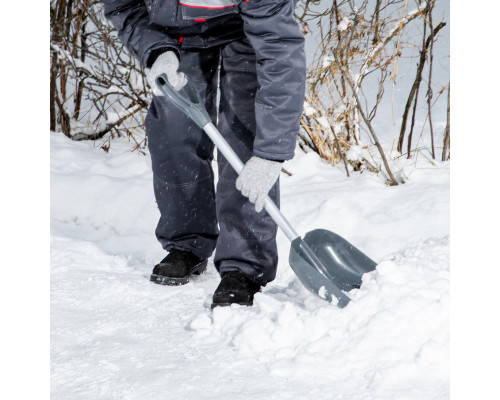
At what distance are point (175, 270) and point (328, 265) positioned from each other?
2.01 feet

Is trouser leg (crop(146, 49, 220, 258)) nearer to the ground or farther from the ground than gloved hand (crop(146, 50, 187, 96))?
nearer to the ground

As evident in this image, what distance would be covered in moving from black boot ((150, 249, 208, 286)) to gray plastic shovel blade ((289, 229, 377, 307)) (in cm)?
51

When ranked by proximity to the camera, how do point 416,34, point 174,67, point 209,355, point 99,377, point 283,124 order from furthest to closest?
1. point 416,34
2. point 174,67
3. point 283,124
4. point 209,355
5. point 99,377

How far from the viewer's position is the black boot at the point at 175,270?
239 cm

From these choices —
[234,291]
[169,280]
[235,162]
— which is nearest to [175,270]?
[169,280]

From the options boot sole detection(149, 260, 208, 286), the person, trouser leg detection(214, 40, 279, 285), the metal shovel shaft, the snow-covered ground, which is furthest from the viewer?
boot sole detection(149, 260, 208, 286)

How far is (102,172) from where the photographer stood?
3.70 metres

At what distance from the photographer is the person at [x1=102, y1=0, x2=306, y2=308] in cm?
195

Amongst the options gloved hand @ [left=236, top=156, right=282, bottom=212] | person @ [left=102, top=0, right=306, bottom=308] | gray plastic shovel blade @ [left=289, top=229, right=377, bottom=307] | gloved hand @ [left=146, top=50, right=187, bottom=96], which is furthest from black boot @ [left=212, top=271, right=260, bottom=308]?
gloved hand @ [left=146, top=50, right=187, bottom=96]

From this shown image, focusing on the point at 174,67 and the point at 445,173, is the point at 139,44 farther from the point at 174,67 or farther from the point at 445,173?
the point at 445,173

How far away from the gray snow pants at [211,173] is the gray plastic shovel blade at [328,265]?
224 mm

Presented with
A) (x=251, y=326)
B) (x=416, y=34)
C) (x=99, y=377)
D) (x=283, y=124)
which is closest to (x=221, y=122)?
(x=283, y=124)

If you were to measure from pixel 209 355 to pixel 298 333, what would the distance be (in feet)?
0.84

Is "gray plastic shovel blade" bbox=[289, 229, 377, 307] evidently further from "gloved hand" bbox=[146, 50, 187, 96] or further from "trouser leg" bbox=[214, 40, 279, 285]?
"gloved hand" bbox=[146, 50, 187, 96]
